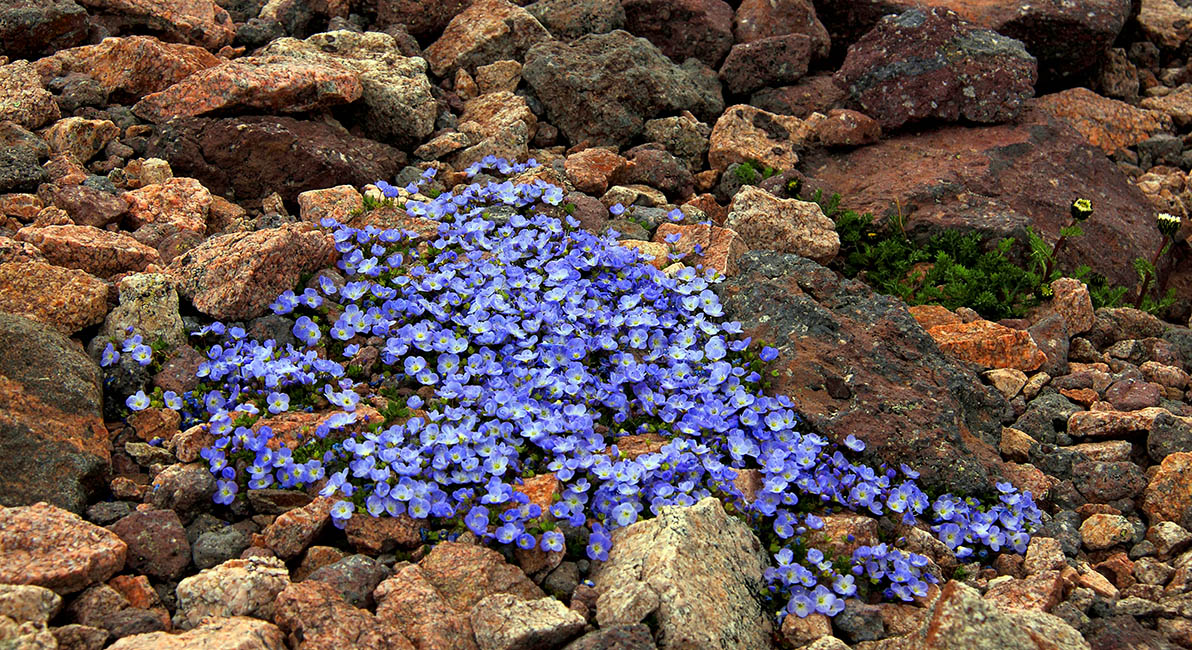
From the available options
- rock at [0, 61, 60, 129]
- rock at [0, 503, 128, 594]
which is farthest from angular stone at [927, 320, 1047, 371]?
rock at [0, 61, 60, 129]

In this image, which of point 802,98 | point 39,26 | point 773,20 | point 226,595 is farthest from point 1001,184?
point 39,26

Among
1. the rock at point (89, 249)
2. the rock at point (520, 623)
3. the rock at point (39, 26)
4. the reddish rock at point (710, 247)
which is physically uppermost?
the rock at point (39, 26)

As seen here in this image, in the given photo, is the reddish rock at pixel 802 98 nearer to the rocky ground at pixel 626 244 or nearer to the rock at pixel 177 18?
the rocky ground at pixel 626 244

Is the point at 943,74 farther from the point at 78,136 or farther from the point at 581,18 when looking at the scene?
the point at 78,136

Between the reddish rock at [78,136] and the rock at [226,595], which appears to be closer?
the rock at [226,595]

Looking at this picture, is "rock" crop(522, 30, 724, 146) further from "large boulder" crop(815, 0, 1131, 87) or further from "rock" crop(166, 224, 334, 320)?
"rock" crop(166, 224, 334, 320)

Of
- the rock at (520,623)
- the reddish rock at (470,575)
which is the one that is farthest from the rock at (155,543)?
the rock at (520,623)
